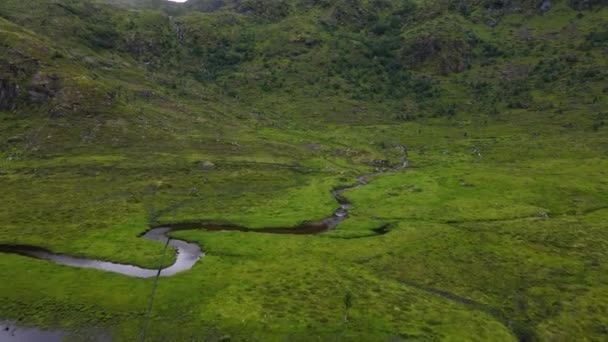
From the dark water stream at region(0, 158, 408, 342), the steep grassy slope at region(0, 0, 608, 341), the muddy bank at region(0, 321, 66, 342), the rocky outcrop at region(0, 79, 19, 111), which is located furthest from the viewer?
the rocky outcrop at region(0, 79, 19, 111)

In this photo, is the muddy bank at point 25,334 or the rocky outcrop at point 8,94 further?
the rocky outcrop at point 8,94

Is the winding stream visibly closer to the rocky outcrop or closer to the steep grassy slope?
the steep grassy slope

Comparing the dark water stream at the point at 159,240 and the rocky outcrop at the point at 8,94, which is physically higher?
the rocky outcrop at the point at 8,94

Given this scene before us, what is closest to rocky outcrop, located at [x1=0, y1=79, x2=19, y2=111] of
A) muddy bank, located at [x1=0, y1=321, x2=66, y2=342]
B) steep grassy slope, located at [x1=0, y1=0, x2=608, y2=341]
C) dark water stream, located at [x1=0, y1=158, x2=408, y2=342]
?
steep grassy slope, located at [x1=0, y1=0, x2=608, y2=341]

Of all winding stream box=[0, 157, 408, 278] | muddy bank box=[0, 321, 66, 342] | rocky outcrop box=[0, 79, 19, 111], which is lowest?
winding stream box=[0, 157, 408, 278]

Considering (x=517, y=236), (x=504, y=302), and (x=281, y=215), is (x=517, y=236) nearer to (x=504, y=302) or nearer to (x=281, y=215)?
(x=504, y=302)

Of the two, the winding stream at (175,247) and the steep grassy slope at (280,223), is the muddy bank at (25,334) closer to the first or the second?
the steep grassy slope at (280,223)

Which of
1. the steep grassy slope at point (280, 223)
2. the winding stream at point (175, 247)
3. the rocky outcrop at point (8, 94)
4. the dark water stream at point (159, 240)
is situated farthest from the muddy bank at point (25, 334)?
the rocky outcrop at point (8, 94)

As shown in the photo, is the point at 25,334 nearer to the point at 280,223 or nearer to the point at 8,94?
the point at 280,223

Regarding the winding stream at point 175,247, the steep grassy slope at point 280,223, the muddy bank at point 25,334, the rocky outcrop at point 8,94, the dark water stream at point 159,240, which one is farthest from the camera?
the rocky outcrop at point 8,94
